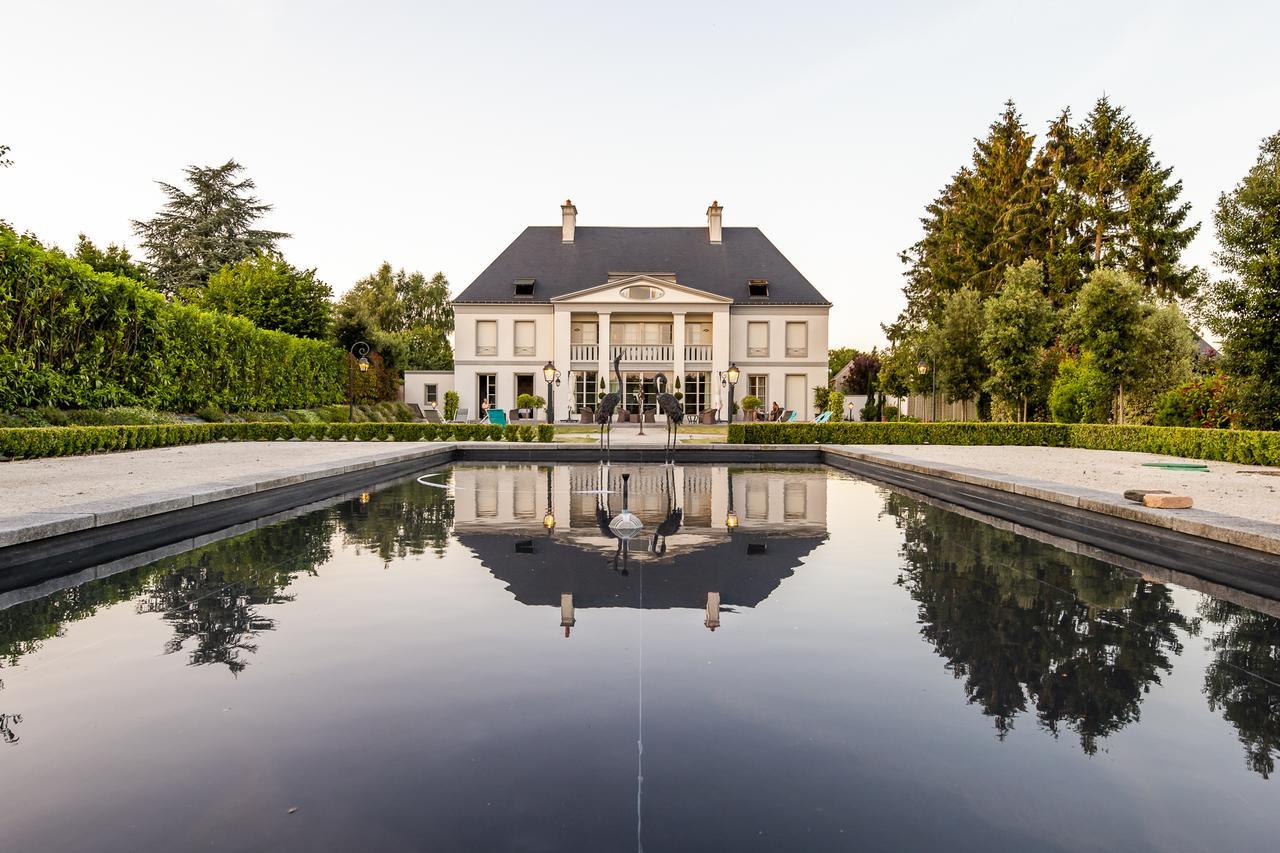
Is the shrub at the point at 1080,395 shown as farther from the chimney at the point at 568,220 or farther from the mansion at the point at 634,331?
the chimney at the point at 568,220

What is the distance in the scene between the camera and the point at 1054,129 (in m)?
32.6

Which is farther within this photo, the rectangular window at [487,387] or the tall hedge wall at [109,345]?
the rectangular window at [487,387]

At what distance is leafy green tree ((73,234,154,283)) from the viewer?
94.1 feet

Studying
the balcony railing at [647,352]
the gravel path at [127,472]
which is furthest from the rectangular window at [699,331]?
the gravel path at [127,472]

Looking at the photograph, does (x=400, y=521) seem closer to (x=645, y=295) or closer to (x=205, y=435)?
(x=205, y=435)

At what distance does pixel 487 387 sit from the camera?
1412 inches

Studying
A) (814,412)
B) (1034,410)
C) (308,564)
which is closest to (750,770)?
(308,564)

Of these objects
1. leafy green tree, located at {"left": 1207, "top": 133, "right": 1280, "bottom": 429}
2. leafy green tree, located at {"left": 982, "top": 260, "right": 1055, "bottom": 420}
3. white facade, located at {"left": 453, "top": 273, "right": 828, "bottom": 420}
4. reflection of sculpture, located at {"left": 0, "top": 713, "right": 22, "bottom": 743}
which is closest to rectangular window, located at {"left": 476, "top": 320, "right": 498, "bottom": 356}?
white facade, located at {"left": 453, "top": 273, "right": 828, "bottom": 420}

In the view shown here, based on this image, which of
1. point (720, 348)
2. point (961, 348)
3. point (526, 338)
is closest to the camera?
point (961, 348)

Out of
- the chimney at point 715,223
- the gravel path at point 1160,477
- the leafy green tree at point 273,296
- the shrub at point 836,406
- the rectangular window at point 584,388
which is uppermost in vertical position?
the chimney at point 715,223

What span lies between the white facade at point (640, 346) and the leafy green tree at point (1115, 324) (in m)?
16.6

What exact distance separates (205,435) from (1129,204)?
34.3 meters

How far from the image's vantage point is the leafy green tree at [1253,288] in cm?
1241

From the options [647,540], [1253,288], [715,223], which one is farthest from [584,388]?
[647,540]
